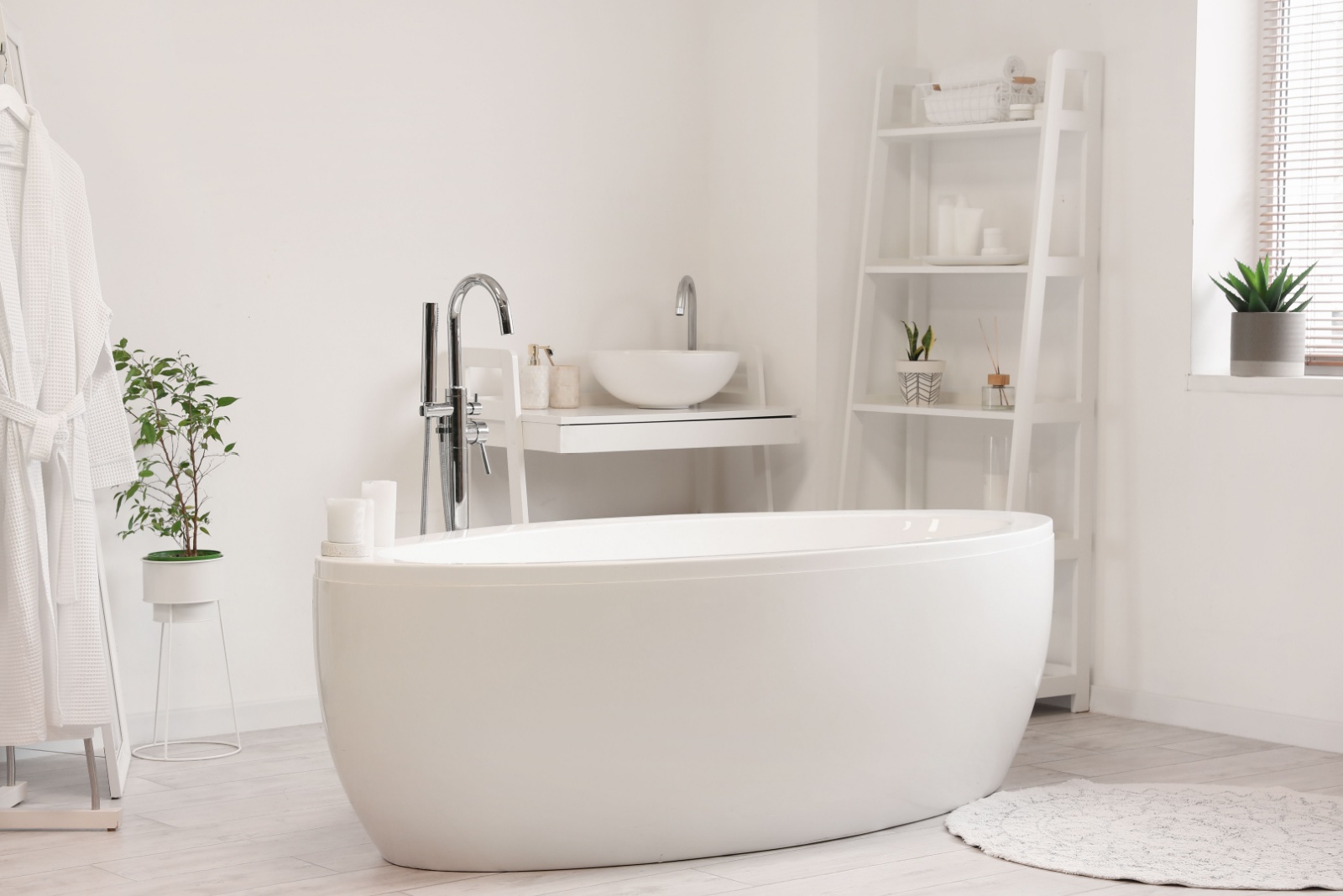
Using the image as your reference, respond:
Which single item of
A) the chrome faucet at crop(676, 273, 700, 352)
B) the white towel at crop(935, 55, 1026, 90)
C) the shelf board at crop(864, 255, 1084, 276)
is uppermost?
the white towel at crop(935, 55, 1026, 90)


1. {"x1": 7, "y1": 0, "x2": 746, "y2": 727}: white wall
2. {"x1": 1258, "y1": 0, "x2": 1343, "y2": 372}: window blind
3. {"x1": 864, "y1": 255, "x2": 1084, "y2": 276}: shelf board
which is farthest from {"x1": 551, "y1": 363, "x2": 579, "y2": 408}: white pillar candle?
{"x1": 1258, "y1": 0, "x2": 1343, "y2": 372}: window blind

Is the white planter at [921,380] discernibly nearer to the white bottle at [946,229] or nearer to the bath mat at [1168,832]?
the white bottle at [946,229]

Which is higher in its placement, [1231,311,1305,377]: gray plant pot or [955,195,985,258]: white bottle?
[955,195,985,258]: white bottle

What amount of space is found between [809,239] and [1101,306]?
814mm

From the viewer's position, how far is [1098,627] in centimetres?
398

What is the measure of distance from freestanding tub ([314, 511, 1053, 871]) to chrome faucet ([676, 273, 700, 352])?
1605 mm

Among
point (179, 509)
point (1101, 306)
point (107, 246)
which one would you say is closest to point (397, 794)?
point (179, 509)

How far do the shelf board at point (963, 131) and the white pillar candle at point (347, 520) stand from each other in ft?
6.80

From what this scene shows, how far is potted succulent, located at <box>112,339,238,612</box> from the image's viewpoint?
11.3ft

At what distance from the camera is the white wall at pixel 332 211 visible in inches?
142

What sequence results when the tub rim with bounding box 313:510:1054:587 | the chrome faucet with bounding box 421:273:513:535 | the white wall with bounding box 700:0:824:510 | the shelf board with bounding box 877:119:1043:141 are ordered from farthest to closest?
the white wall with bounding box 700:0:824:510 → the shelf board with bounding box 877:119:1043:141 → the chrome faucet with bounding box 421:273:513:535 → the tub rim with bounding box 313:510:1054:587

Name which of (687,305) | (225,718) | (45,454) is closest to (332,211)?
(687,305)

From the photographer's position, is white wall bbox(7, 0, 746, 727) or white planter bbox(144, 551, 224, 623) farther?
white wall bbox(7, 0, 746, 727)

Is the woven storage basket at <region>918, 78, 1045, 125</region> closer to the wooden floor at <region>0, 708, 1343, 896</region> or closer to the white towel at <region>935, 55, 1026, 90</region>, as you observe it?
the white towel at <region>935, 55, 1026, 90</region>
